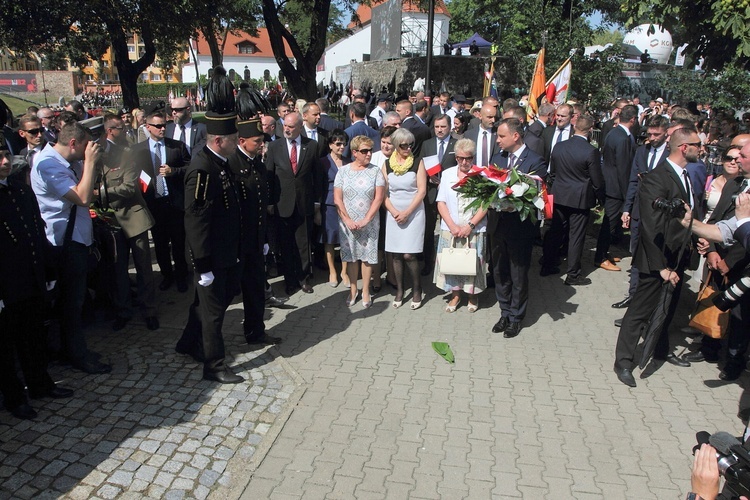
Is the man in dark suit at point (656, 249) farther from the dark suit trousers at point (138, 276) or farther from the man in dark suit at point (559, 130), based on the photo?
the dark suit trousers at point (138, 276)

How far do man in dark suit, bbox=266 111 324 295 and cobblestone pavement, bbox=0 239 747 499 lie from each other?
45.8 inches

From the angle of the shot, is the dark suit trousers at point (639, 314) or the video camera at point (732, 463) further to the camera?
the dark suit trousers at point (639, 314)

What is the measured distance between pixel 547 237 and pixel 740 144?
9.24 ft

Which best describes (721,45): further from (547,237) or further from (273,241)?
(273,241)

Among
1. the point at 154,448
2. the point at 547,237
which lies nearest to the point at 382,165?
the point at 547,237

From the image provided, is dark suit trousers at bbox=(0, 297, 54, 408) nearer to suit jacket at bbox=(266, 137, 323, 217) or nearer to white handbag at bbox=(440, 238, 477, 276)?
suit jacket at bbox=(266, 137, 323, 217)

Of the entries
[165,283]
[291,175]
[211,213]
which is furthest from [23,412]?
[291,175]

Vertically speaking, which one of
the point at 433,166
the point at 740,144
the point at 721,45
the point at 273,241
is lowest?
the point at 273,241

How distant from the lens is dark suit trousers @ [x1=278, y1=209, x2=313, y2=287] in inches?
307

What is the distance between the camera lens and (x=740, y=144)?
6.26m

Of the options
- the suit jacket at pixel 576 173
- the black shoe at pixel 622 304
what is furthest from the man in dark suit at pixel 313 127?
the black shoe at pixel 622 304

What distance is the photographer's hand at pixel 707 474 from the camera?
2303mm

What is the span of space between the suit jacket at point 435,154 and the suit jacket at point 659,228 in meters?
2.88

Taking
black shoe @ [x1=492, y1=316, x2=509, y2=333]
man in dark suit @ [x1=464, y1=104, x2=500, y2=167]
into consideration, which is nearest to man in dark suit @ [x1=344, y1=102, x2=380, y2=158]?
man in dark suit @ [x1=464, y1=104, x2=500, y2=167]
